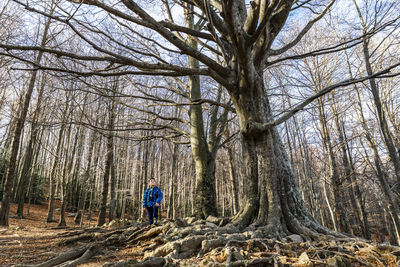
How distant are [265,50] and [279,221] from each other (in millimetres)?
3442

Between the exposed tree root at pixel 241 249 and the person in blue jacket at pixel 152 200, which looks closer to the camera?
the exposed tree root at pixel 241 249

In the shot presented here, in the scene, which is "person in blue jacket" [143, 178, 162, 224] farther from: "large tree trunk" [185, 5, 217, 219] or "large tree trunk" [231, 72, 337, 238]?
"large tree trunk" [231, 72, 337, 238]

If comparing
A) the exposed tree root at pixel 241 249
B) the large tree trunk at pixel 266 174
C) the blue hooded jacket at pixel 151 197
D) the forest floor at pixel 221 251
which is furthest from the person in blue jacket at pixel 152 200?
the large tree trunk at pixel 266 174

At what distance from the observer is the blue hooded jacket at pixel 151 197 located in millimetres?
6824

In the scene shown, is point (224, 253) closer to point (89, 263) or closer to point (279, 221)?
point (279, 221)

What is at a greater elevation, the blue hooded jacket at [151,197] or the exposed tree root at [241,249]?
the blue hooded jacket at [151,197]

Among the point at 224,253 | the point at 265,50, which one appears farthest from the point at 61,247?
the point at 265,50

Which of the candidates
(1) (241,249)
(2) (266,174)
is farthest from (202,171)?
(1) (241,249)

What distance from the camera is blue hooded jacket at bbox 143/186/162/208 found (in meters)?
6.82

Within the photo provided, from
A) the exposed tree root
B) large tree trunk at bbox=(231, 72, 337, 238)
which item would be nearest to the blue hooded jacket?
the exposed tree root

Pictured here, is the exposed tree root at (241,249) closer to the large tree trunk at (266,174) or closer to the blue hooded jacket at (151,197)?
the large tree trunk at (266,174)

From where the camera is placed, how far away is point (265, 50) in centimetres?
460

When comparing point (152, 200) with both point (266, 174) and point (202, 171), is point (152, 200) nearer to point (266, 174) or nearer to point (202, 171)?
point (202, 171)

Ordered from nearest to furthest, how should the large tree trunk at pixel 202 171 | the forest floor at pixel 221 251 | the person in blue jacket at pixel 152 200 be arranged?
the forest floor at pixel 221 251, the person in blue jacket at pixel 152 200, the large tree trunk at pixel 202 171
